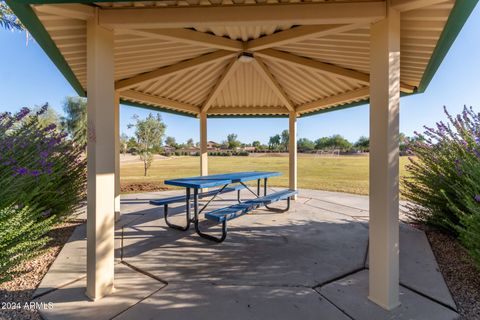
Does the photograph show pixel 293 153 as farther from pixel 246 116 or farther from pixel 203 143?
pixel 203 143

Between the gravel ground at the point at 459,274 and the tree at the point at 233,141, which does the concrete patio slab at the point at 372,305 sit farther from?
the tree at the point at 233,141

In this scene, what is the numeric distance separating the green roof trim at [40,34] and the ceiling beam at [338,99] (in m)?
5.81

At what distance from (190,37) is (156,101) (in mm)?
3710

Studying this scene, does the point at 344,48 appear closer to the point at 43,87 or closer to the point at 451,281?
A: the point at 451,281

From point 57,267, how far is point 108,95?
241cm

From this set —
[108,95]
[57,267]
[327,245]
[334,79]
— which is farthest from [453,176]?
[57,267]

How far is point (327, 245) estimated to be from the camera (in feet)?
13.3

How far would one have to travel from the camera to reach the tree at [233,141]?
277 ft

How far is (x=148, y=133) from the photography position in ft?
48.0

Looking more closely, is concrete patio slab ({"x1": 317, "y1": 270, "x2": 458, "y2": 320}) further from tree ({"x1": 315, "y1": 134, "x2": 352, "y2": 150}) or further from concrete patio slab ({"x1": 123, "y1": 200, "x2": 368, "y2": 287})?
tree ({"x1": 315, "y1": 134, "x2": 352, "y2": 150})

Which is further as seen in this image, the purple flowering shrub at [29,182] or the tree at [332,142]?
the tree at [332,142]

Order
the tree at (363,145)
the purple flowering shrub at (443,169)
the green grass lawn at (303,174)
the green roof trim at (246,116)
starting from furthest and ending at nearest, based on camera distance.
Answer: the tree at (363,145), the green grass lawn at (303,174), the green roof trim at (246,116), the purple flowering shrub at (443,169)

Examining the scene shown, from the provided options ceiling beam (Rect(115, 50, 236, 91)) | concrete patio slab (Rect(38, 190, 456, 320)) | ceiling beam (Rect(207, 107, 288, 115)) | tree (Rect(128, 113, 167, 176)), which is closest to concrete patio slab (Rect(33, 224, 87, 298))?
concrete patio slab (Rect(38, 190, 456, 320))

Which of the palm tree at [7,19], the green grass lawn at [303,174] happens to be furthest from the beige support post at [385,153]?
the palm tree at [7,19]
